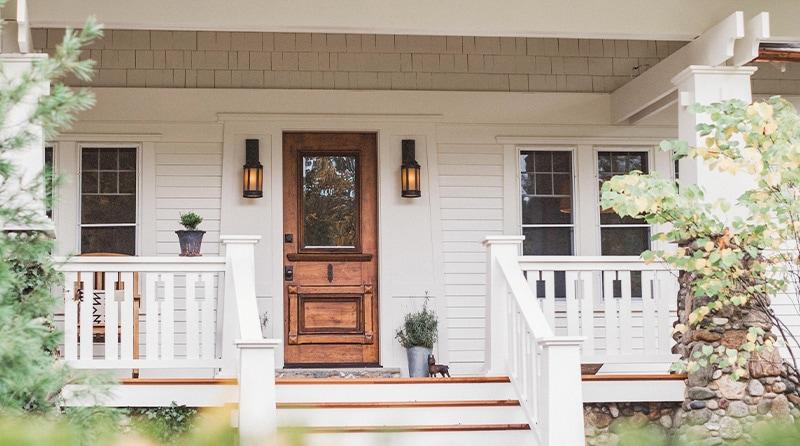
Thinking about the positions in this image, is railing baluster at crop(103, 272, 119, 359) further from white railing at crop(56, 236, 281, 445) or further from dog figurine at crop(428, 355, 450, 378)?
dog figurine at crop(428, 355, 450, 378)

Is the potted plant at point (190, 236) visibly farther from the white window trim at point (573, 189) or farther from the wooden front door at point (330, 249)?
the white window trim at point (573, 189)

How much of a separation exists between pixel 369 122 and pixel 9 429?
7.52m

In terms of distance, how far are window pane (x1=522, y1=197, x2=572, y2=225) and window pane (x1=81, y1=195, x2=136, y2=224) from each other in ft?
10.9

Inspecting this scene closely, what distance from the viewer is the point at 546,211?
28.4 feet

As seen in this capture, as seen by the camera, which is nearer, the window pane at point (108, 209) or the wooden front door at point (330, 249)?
the window pane at point (108, 209)

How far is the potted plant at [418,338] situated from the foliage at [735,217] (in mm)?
2452

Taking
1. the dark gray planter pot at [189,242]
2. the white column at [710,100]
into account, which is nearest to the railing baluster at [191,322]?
the dark gray planter pot at [189,242]

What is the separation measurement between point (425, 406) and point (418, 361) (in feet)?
7.26

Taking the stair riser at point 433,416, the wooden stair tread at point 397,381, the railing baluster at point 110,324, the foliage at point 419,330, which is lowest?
the stair riser at point 433,416

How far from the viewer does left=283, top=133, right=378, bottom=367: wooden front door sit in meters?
8.24

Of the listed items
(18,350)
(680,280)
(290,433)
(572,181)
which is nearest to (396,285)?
(572,181)

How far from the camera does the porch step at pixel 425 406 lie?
5723 millimetres

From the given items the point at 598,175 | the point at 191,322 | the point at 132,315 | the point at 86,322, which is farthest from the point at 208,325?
the point at 598,175

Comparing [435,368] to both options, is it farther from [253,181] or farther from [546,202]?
[253,181]
